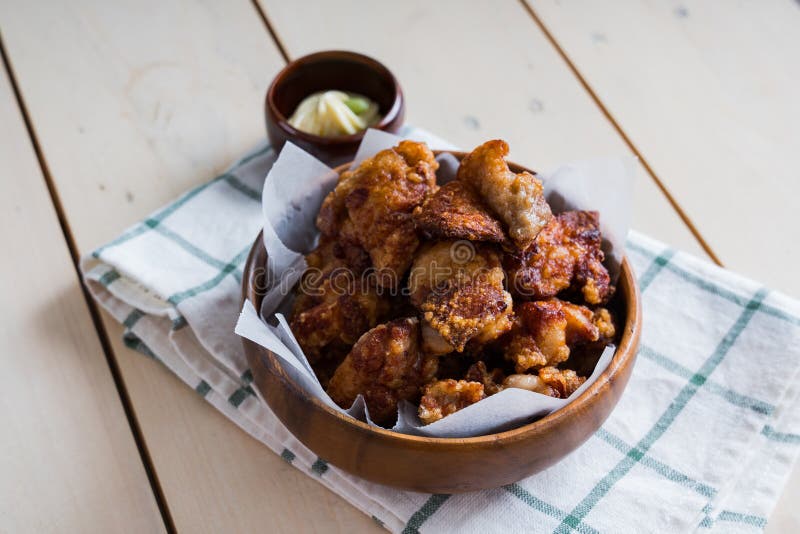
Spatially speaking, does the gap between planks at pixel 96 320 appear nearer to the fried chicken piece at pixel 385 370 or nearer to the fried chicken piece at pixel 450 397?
the fried chicken piece at pixel 385 370

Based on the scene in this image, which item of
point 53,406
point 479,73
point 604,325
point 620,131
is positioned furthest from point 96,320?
point 620,131

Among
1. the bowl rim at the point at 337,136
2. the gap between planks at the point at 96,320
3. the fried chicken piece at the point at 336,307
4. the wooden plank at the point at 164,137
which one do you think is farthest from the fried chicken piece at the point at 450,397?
the bowl rim at the point at 337,136

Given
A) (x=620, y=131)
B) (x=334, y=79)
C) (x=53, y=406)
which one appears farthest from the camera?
(x=620, y=131)

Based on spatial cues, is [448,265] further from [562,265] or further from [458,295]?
[562,265]

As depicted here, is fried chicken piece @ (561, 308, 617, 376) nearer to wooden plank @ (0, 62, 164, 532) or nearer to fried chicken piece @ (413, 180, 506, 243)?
fried chicken piece @ (413, 180, 506, 243)

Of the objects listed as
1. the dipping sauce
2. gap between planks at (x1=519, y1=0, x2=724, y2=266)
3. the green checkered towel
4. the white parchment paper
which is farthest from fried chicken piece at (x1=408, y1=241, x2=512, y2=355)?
gap between planks at (x1=519, y1=0, x2=724, y2=266)

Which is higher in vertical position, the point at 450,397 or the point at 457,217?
the point at 457,217

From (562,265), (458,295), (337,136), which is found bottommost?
(562,265)

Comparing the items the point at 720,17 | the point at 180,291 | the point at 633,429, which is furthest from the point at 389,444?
the point at 720,17

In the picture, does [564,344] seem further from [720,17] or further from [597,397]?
[720,17]
